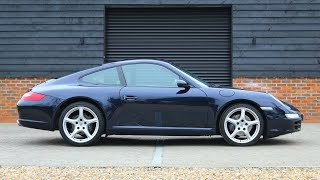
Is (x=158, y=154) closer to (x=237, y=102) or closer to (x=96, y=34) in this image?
(x=237, y=102)

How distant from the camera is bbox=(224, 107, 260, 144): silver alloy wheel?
26.3 feet

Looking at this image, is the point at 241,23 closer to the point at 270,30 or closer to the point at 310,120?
the point at 270,30

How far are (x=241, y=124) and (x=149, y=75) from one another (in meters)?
1.49

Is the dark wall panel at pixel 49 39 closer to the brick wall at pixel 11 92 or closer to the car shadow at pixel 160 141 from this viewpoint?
the brick wall at pixel 11 92

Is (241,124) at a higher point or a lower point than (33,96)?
lower

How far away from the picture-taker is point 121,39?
13609 mm

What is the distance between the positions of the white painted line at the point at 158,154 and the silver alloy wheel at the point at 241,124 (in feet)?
3.25

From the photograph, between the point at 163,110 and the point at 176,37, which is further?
the point at 176,37

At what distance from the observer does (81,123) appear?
8016 millimetres

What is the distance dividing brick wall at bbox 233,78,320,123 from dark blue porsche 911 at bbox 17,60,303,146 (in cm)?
506

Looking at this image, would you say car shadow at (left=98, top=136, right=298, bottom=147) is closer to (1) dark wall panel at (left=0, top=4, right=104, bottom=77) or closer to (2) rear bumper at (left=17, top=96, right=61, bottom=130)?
(2) rear bumper at (left=17, top=96, right=61, bottom=130)

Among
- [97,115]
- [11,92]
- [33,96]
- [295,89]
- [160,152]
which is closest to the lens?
[160,152]

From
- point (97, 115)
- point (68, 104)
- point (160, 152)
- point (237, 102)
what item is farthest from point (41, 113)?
point (237, 102)

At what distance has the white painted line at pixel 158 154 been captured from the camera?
6.51m
